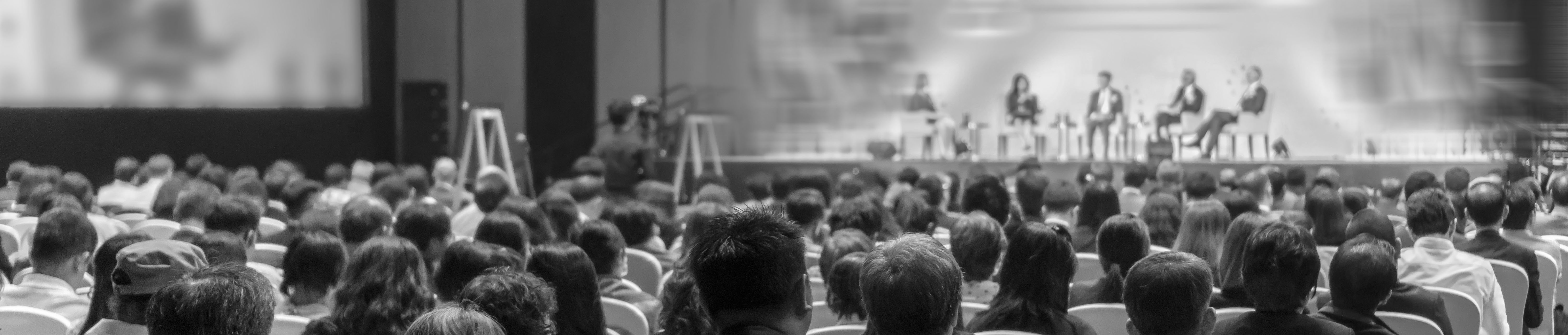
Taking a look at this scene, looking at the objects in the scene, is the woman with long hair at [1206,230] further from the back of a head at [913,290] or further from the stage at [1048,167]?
the stage at [1048,167]

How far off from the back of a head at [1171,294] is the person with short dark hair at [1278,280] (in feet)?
0.70

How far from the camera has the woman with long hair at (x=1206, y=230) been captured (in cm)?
383

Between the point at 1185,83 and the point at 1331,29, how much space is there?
2489 mm

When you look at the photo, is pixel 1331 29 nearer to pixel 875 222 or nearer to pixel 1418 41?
pixel 1418 41

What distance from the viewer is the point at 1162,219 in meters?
4.61

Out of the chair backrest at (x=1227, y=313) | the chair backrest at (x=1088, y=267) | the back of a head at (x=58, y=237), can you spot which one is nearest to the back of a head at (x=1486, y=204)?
the chair backrest at (x=1088, y=267)

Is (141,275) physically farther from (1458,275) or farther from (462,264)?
(1458,275)

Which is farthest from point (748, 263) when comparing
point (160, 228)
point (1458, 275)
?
point (160, 228)

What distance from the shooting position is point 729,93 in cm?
1450

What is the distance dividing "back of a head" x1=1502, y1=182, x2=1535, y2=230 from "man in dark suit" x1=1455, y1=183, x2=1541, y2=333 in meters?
0.05

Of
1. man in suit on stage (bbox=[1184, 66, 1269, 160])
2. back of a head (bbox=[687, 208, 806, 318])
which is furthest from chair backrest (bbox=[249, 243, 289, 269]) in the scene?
man in suit on stage (bbox=[1184, 66, 1269, 160])

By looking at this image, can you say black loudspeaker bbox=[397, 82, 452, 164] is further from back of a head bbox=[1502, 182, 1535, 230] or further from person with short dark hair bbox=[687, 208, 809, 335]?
person with short dark hair bbox=[687, 208, 809, 335]

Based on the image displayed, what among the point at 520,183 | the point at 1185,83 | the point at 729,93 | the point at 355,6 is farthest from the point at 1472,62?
the point at 355,6

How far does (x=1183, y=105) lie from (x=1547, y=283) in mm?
8356
